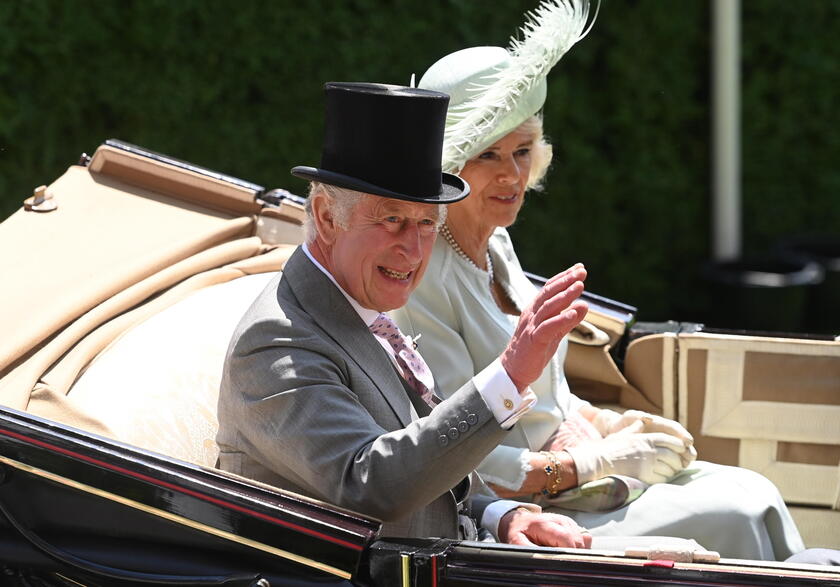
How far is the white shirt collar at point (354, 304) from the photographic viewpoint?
7.11ft

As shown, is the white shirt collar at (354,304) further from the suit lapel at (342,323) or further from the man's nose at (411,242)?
the man's nose at (411,242)

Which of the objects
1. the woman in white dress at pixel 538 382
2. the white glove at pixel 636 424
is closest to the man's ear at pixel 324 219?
the woman in white dress at pixel 538 382

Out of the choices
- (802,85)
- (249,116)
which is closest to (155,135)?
(249,116)

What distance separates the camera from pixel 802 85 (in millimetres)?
6117

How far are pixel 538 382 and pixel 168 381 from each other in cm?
84

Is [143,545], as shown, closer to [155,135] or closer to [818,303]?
[155,135]

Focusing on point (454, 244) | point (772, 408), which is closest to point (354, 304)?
point (454, 244)

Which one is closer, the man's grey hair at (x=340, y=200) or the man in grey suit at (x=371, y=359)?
the man in grey suit at (x=371, y=359)

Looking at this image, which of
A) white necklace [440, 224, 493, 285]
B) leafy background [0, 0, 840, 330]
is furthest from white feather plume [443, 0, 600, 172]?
leafy background [0, 0, 840, 330]

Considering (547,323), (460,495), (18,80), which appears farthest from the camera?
(18,80)

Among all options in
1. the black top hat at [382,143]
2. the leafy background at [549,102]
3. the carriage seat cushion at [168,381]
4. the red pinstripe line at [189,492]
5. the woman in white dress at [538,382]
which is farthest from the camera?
the leafy background at [549,102]

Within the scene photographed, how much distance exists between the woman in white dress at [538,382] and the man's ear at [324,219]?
20.8 inches

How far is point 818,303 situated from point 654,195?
0.95 meters

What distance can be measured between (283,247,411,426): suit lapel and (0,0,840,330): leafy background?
2.99 m
